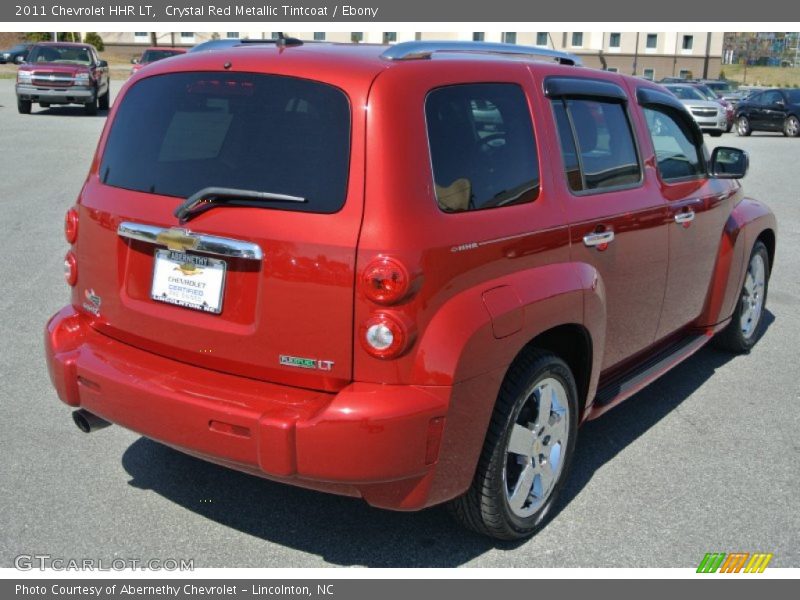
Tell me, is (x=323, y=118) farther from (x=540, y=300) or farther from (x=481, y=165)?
(x=540, y=300)

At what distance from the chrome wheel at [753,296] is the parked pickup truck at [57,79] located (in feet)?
69.5

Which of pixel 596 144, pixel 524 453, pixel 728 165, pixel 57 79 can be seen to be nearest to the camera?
pixel 524 453

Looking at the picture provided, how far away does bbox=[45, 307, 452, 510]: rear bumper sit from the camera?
3047mm

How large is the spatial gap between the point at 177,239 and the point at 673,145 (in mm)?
3108

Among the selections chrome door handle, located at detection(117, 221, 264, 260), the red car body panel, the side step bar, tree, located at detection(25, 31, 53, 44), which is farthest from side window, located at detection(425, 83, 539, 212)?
tree, located at detection(25, 31, 53, 44)

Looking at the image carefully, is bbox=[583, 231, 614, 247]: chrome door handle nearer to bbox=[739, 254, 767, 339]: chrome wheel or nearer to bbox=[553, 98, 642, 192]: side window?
bbox=[553, 98, 642, 192]: side window

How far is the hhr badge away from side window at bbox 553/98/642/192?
1.49 meters

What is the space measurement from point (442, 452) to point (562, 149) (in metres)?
1.53

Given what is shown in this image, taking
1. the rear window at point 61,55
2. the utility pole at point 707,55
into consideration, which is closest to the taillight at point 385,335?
the rear window at point 61,55

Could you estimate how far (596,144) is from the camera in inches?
168

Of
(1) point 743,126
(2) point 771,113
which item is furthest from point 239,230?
(1) point 743,126

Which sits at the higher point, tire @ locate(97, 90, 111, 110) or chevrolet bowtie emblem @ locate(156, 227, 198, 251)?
chevrolet bowtie emblem @ locate(156, 227, 198, 251)

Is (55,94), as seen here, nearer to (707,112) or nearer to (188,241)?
(707,112)

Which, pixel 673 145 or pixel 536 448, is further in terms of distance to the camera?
pixel 673 145
